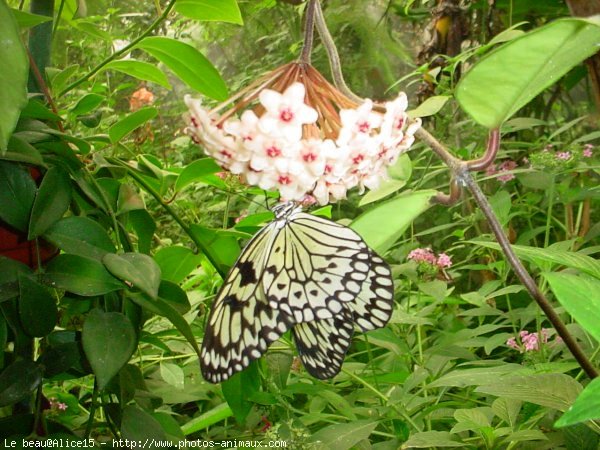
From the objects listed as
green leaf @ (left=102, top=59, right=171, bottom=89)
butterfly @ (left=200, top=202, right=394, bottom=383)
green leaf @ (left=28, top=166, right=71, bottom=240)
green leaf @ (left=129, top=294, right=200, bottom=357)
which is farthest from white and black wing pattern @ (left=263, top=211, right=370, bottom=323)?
green leaf @ (left=102, top=59, right=171, bottom=89)

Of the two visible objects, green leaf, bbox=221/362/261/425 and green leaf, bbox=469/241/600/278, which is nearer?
green leaf, bbox=469/241/600/278

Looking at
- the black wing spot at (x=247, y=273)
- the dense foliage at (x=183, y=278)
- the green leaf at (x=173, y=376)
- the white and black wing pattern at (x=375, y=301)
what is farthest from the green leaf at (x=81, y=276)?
the green leaf at (x=173, y=376)

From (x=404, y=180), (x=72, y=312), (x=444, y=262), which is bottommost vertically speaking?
(x=444, y=262)

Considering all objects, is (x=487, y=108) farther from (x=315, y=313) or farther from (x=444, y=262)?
(x=444, y=262)

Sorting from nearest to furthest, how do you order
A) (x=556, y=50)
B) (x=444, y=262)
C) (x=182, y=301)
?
(x=556, y=50) → (x=182, y=301) → (x=444, y=262)

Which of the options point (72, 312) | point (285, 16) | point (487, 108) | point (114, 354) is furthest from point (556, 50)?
point (285, 16)

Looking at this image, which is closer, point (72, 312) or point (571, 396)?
point (571, 396)

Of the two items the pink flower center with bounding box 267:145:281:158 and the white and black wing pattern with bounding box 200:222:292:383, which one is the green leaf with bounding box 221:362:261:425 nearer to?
the white and black wing pattern with bounding box 200:222:292:383
